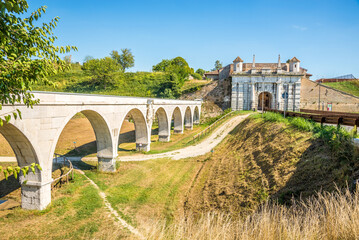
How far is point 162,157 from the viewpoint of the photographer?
782 inches

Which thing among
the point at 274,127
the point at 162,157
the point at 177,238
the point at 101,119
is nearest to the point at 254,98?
the point at 274,127

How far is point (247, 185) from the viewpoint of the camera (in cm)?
1155

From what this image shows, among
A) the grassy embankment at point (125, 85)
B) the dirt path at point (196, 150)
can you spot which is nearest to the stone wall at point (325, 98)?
the grassy embankment at point (125, 85)

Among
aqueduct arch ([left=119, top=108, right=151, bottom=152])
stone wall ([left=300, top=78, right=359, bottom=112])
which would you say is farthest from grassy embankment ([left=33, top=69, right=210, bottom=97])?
aqueduct arch ([left=119, top=108, right=151, bottom=152])

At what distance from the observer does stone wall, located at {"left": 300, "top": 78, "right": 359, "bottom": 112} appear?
40531 millimetres

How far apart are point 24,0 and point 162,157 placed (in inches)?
665

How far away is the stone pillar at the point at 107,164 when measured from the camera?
15.8 m

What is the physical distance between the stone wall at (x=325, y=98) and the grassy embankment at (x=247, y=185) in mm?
31376

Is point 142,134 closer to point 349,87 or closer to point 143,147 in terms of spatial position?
point 143,147

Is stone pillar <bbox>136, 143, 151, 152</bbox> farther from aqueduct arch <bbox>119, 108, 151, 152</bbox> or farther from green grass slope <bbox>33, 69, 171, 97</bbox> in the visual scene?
green grass slope <bbox>33, 69, 171, 97</bbox>

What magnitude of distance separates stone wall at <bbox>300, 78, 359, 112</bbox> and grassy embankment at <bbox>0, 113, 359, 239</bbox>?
103 feet

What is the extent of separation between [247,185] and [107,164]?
9819 millimetres

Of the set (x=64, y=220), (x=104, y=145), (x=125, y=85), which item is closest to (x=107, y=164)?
(x=104, y=145)

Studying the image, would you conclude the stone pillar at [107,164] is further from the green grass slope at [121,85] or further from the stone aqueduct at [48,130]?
the green grass slope at [121,85]
